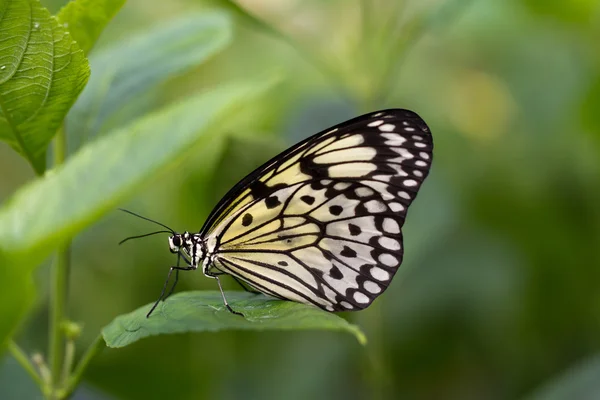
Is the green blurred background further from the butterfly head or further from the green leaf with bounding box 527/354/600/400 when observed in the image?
the butterfly head

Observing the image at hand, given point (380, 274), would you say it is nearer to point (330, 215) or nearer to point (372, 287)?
point (372, 287)

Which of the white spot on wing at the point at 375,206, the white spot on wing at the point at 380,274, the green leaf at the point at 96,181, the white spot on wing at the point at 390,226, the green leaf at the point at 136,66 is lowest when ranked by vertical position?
the white spot on wing at the point at 380,274

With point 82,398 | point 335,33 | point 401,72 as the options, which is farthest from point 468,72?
point 82,398

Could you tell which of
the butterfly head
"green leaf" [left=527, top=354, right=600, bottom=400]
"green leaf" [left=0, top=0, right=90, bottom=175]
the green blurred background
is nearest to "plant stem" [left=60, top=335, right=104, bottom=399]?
"green leaf" [left=0, top=0, right=90, bottom=175]

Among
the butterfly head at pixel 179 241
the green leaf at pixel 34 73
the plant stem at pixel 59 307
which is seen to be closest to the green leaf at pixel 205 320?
the plant stem at pixel 59 307

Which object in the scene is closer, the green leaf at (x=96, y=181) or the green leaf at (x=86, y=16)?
the green leaf at (x=96, y=181)

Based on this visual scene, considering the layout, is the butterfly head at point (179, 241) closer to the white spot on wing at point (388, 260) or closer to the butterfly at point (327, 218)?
the butterfly at point (327, 218)
